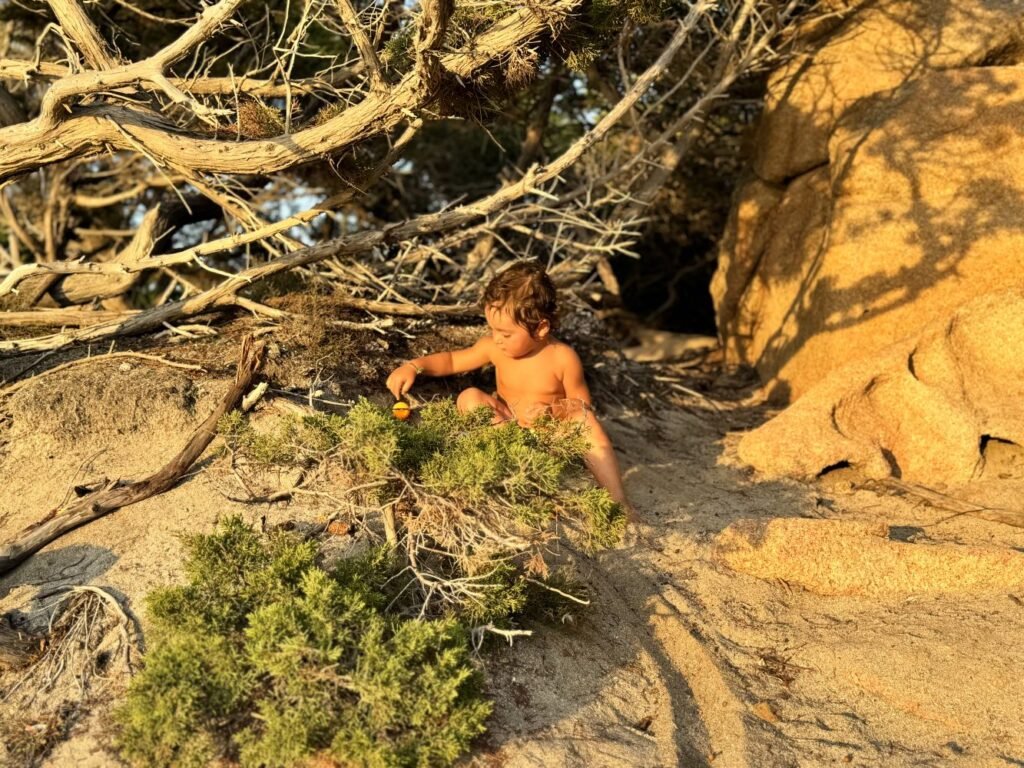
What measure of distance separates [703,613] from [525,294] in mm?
1513

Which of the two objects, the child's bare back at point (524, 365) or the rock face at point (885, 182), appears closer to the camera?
the child's bare back at point (524, 365)

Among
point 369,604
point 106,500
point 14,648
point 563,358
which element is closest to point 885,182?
point 563,358

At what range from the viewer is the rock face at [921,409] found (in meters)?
4.32

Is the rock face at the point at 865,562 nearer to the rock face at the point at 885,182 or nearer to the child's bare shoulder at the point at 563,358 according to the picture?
the child's bare shoulder at the point at 563,358

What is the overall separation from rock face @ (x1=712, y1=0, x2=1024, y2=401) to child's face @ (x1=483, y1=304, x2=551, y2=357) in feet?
6.42

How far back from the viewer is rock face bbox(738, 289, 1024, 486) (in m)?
4.32

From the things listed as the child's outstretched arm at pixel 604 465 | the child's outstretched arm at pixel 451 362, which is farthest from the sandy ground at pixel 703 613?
the child's outstretched arm at pixel 451 362

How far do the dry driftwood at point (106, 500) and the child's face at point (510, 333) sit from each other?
112 cm

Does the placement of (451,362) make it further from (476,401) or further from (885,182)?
(885,182)

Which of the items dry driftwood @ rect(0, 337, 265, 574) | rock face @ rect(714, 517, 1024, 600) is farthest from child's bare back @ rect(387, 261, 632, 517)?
dry driftwood @ rect(0, 337, 265, 574)

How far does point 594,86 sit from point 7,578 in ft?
16.5

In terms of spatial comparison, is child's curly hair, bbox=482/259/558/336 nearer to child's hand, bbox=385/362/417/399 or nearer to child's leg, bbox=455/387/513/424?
child's leg, bbox=455/387/513/424

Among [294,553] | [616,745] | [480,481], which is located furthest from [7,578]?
[616,745]

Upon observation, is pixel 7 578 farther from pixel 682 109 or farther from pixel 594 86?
pixel 682 109
